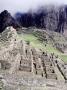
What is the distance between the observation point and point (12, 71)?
4853cm

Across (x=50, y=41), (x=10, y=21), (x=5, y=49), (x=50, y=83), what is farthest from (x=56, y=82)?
(x=10, y=21)

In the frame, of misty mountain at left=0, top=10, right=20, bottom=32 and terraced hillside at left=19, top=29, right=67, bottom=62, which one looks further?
misty mountain at left=0, top=10, right=20, bottom=32

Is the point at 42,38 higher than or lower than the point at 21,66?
lower

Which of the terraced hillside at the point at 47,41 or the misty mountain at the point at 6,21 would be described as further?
the misty mountain at the point at 6,21

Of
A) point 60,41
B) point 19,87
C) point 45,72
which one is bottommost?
point 60,41

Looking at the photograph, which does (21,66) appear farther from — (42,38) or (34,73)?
(42,38)

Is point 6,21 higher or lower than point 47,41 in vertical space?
higher

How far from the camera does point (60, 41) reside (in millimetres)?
146750

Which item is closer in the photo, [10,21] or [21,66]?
[21,66]

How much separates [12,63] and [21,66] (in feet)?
6.46

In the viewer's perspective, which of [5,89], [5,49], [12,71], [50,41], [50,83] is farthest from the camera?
[50,41]

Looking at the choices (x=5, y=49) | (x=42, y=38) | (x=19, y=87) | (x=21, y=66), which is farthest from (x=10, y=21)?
(x=19, y=87)

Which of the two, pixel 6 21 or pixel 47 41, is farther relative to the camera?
pixel 6 21

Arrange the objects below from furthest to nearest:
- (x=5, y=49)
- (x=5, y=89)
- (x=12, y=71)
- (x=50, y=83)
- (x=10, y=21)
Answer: (x=10, y=21), (x=5, y=49), (x=12, y=71), (x=50, y=83), (x=5, y=89)
